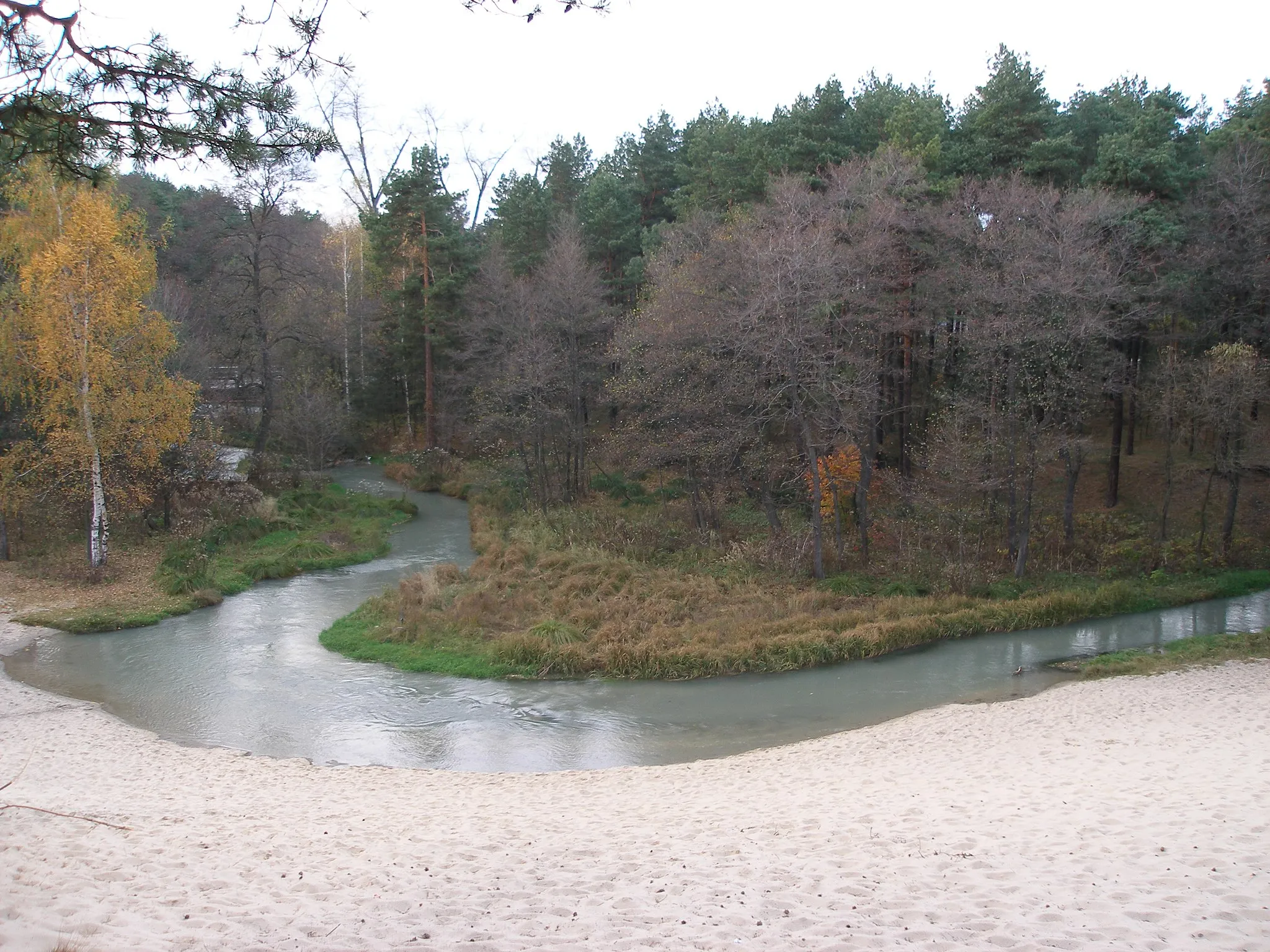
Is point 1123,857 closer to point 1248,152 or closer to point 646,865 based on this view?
point 646,865

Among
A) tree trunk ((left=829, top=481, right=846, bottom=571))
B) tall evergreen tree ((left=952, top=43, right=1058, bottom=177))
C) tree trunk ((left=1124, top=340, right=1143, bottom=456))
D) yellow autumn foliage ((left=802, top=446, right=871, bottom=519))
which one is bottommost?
tree trunk ((left=829, top=481, right=846, bottom=571))

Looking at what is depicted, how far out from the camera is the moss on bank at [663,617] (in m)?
17.0

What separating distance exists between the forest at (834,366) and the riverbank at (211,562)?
4.30ft

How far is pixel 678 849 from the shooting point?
7.73 m

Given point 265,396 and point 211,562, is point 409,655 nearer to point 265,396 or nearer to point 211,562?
point 211,562

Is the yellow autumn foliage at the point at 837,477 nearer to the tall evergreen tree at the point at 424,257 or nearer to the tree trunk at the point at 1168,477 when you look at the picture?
the tree trunk at the point at 1168,477

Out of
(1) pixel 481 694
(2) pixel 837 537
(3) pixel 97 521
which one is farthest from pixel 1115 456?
(3) pixel 97 521

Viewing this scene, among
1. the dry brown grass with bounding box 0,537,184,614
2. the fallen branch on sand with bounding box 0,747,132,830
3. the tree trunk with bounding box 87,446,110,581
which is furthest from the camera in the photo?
the tree trunk with bounding box 87,446,110,581

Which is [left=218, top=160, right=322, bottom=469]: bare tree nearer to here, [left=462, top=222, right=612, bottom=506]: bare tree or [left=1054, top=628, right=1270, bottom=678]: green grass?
[left=462, top=222, right=612, bottom=506]: bare tree

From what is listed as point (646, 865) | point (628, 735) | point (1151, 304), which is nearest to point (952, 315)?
point (1151, 304)

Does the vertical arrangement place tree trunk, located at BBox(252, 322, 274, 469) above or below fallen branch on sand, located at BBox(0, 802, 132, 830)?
above

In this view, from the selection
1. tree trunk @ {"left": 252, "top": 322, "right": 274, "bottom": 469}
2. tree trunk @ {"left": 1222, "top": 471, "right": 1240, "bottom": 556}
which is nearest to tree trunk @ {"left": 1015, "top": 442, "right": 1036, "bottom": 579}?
tree trunk @ {"left": 1222, "top": 471, "right": 1240, "bottom": 556}

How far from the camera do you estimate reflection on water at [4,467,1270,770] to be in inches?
523

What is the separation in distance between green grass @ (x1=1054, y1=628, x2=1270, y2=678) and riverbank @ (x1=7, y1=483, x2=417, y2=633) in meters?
20.2
